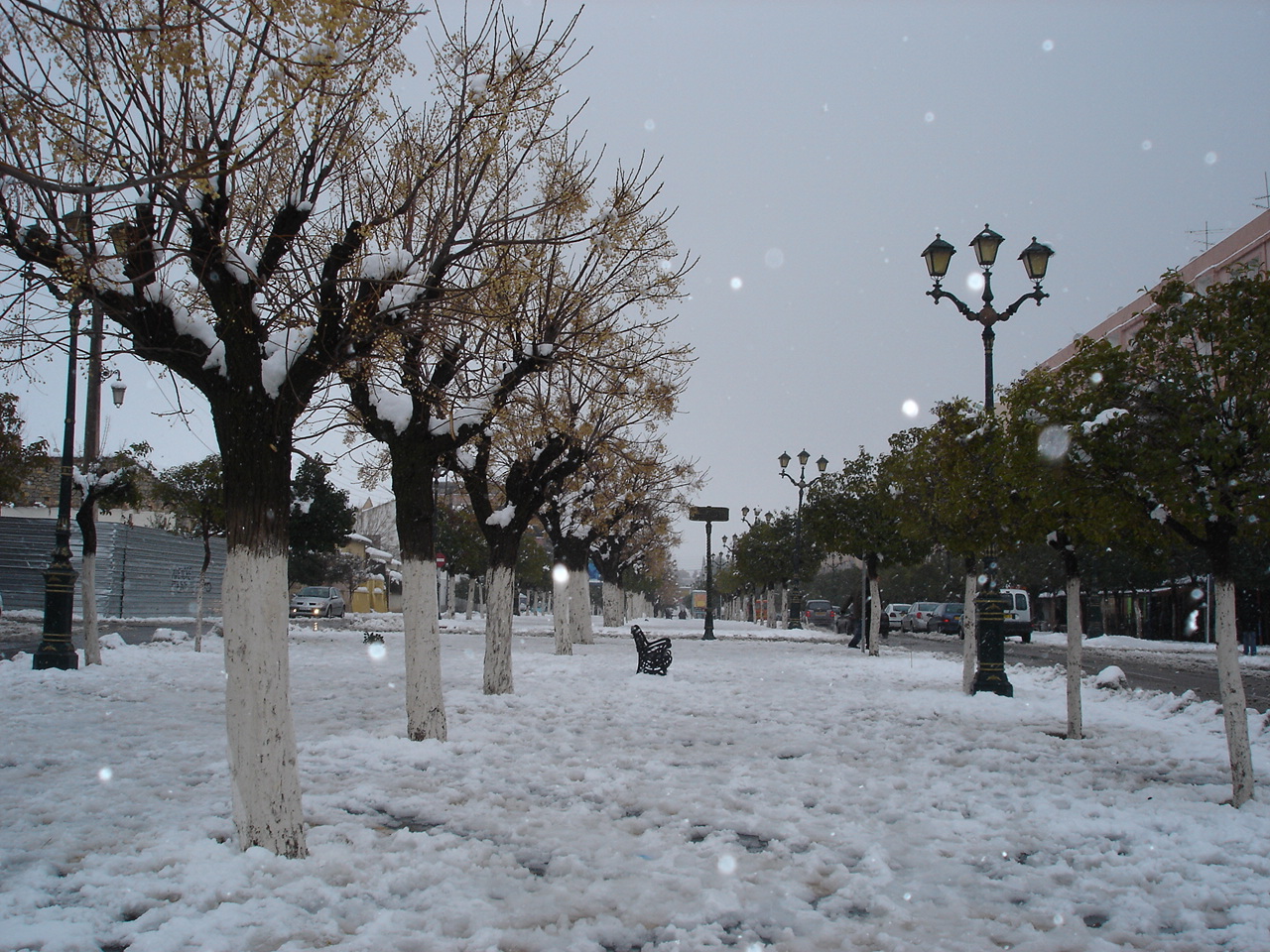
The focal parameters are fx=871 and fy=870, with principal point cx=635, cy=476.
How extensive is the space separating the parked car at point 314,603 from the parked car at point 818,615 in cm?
2685

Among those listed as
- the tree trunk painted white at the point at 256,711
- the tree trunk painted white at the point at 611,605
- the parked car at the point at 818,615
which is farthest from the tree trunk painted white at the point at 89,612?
the parked car at the point at 818,615

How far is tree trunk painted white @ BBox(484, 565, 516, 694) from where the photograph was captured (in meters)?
12.3

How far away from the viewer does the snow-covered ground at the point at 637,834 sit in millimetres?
4285

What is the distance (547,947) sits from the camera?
4098 millimetres

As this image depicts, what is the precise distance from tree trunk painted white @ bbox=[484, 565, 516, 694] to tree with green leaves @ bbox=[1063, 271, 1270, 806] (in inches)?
307

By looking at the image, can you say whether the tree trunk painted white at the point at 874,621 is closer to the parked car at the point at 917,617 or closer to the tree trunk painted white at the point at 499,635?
the tree trunk painted white at the point at 499,635

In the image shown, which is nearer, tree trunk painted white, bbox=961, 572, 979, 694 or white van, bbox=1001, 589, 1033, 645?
tree trunk painted white, bbox=961, 572, 979, 694

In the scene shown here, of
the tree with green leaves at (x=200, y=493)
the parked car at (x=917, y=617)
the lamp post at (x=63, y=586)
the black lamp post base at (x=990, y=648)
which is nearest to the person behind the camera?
the lamp post at (x=63, y=586)

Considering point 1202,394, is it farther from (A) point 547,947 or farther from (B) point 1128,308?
(B) point 1128,308

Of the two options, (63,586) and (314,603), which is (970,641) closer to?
(63,586)

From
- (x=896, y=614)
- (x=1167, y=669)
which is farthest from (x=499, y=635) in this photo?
(x=896, y=614)

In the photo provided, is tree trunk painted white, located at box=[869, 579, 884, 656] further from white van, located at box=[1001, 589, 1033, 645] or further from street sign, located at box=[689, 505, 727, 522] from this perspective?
white van, located at box=[1001, 589, 1033, 645]

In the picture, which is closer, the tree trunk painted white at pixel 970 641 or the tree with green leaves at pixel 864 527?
the tree trunk painted white at pixel 970 641

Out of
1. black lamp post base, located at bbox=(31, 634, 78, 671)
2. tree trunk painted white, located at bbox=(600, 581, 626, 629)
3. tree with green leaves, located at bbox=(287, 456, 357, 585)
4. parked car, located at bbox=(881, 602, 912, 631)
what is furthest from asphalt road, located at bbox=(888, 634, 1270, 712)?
tree with green leaves, located at bbox=(287, 456, 357, 585)
